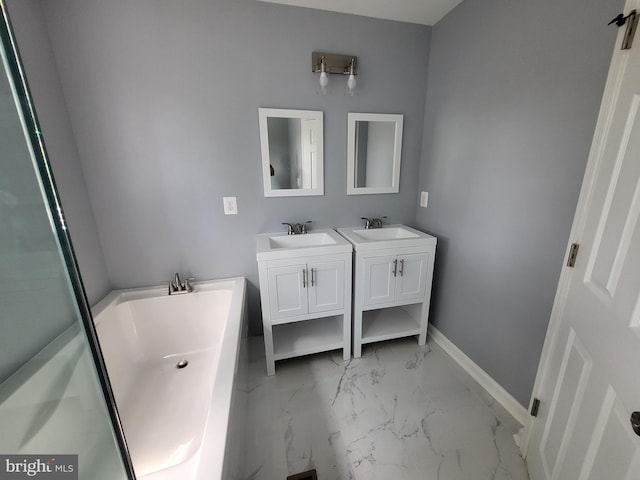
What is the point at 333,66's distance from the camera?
174cm

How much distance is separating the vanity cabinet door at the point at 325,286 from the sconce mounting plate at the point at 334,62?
1.33 m

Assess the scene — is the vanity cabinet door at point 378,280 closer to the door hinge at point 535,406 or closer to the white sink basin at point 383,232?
the white sink basin at point 383,232

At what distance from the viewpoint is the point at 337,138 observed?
6.24ft

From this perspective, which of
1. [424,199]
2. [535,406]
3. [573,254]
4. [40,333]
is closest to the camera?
[40,333]

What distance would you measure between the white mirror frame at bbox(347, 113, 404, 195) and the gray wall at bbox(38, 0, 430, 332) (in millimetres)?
56

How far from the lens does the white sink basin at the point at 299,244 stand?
1559 millimetres

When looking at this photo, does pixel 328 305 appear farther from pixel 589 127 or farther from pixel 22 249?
pixel 589 127

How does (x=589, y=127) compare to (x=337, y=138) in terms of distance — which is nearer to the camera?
(x=589, y=127)

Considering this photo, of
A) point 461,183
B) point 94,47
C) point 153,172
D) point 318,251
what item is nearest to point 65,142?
point 153,172

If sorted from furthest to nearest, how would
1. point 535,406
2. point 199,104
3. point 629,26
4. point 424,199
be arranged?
point 424,199 → point 199,104 → point 535,406 → point 629,26

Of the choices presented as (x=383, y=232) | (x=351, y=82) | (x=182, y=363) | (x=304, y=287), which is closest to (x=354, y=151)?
(x=351, y=82)

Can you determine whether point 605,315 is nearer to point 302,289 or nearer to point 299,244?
point 302,289

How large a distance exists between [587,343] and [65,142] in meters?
2.57

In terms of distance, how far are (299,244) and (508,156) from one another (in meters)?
1.39
